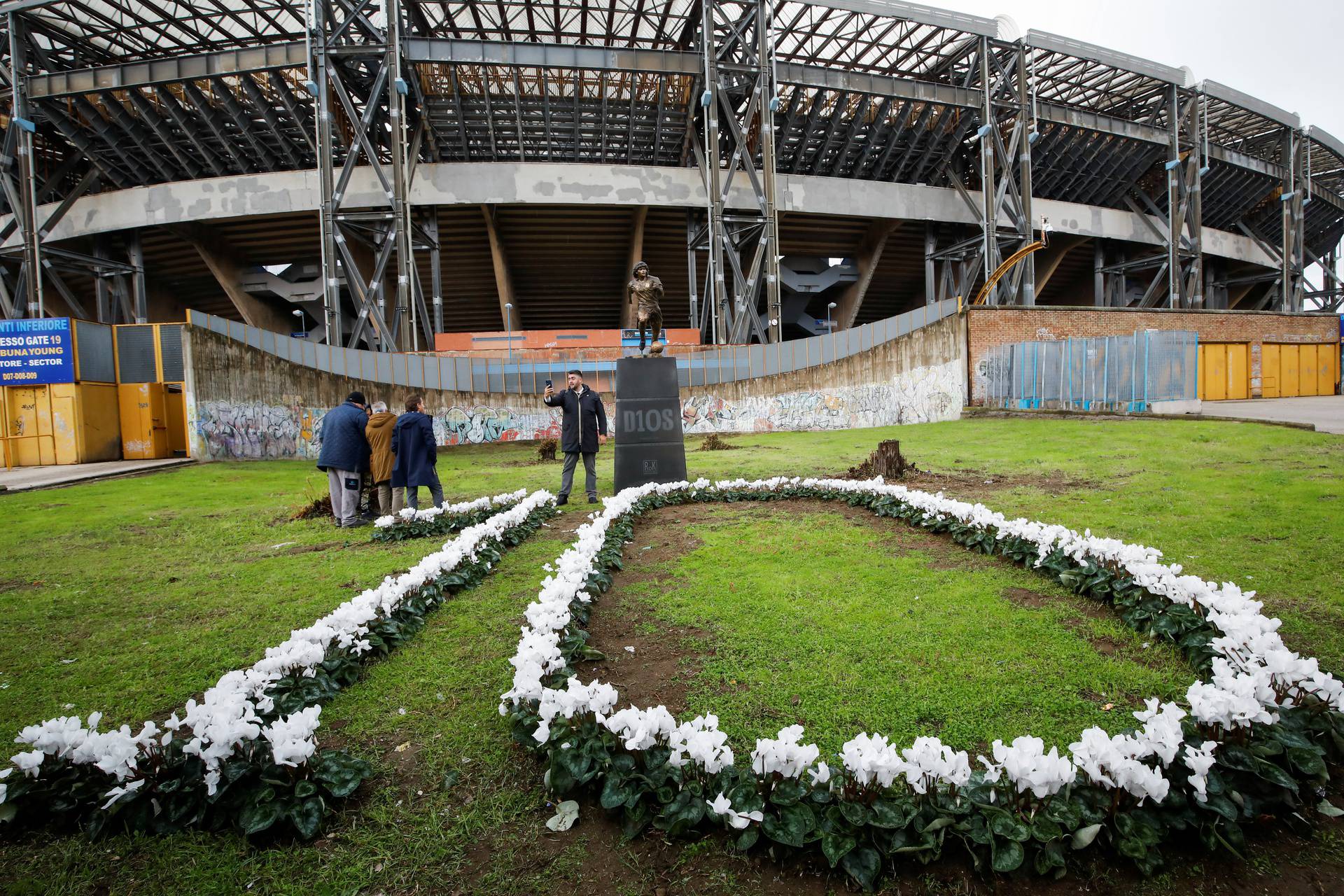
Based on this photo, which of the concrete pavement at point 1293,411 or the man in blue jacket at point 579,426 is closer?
the man in blue jacket at point 579,426

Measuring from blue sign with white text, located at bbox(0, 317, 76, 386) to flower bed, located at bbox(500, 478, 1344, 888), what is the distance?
21.1 metres

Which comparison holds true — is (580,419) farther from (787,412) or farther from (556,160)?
(556,160)

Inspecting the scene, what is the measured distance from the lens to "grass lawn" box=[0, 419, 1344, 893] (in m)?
2.33

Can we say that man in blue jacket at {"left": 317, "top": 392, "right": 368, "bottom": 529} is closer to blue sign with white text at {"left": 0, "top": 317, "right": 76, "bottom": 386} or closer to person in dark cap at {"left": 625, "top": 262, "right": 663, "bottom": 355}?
person in dark cap at {"left": 625, "top": 262, "right": 663, "bottom": 355}

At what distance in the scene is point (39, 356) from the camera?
17.1 m

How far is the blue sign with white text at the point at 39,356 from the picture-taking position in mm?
17062

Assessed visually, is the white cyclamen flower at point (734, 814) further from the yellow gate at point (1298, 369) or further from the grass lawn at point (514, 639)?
the yellow gate at point (1298, 369)


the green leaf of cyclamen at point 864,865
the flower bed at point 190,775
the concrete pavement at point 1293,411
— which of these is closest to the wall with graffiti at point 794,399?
the concrete pavement at point 1293,411

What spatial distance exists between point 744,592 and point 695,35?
32.9m

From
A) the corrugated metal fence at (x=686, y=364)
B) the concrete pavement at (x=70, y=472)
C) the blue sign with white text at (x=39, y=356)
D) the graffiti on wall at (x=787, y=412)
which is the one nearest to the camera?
the concrete pavement at (x=70, y=472)

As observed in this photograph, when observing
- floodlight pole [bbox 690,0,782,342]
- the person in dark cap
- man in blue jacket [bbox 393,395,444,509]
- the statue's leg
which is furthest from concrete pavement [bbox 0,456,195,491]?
floodlight pole [bbox 690,0,782,342]

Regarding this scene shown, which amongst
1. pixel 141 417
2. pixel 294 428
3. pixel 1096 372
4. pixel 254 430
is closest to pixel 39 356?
pixel 141 417

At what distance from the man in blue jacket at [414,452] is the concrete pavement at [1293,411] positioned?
53.1ft

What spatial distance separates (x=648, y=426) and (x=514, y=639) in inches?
247
